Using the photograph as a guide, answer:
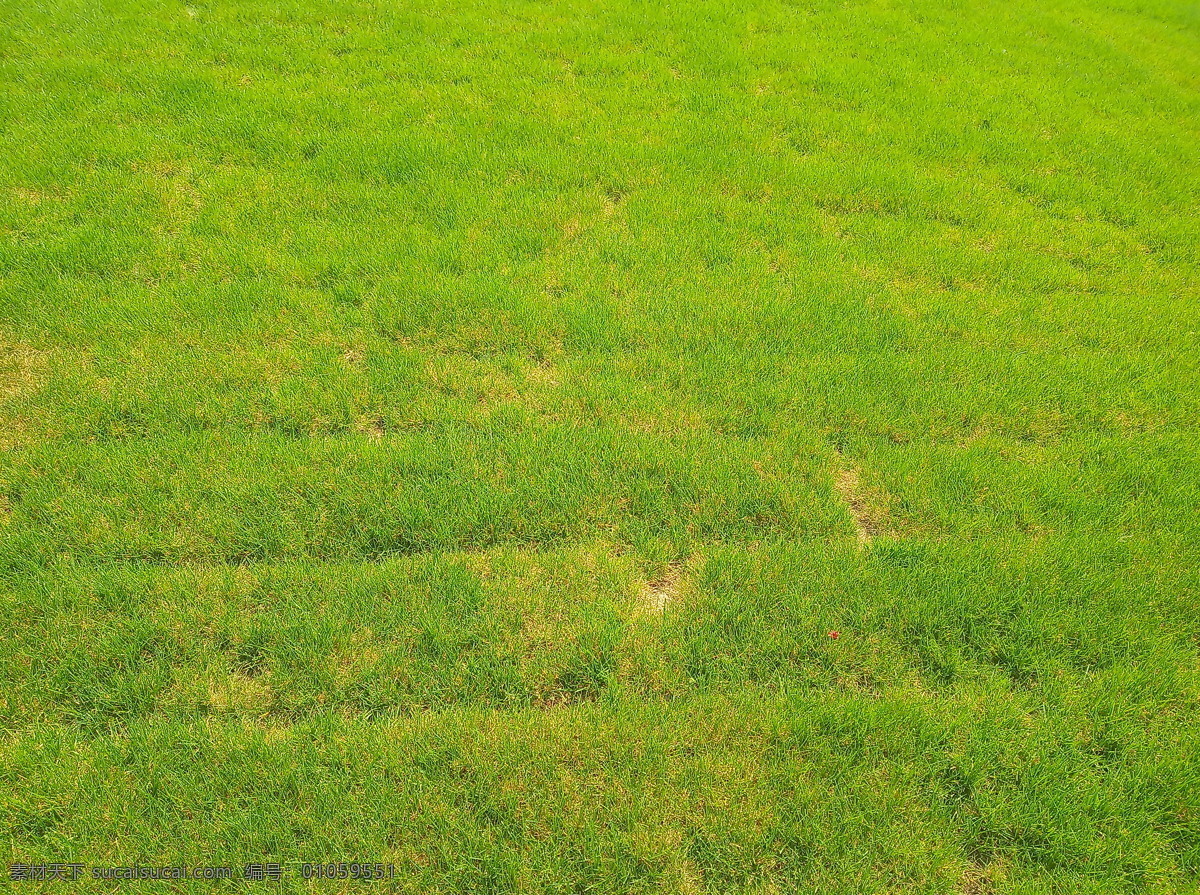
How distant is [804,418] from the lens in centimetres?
490

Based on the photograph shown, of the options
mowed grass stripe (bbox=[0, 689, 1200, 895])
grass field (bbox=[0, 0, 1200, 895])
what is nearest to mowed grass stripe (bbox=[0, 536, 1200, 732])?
grass field (bbox=[0, 0, 1200, 895])

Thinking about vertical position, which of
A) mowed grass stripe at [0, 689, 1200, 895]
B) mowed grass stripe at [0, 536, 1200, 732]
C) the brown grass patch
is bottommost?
mowed grass stripe at [0, 689, 1200, 895]

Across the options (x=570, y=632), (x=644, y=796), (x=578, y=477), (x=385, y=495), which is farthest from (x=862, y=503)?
(x=385, y=495)

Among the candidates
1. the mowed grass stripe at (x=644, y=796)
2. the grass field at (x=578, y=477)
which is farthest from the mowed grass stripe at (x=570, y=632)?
the mowed grass stripe at (x=644, y=796)

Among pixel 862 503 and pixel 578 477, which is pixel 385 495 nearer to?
pixel 578 477

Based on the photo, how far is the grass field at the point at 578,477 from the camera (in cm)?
304

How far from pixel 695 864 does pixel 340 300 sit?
4360mm

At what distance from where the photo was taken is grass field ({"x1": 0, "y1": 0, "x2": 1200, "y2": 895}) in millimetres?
3045

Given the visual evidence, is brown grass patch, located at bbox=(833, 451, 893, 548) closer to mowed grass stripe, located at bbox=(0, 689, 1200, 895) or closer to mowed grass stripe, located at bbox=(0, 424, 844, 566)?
mowed grass stripe, located at bbox=(0, 424, 844, 566)

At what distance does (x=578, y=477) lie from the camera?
4.39m

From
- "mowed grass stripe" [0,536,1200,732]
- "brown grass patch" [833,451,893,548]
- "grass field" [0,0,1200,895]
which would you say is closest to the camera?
"grass field" [0,0,1200,895]

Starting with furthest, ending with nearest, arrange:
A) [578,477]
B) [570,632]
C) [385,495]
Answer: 1. [578,477]
2. [385,495]
3. [570,632]

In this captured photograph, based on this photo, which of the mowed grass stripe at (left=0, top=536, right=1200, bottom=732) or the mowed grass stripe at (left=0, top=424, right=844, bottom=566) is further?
the mowed grass stripe at (left=0, top=424, right=844, bottom=566)

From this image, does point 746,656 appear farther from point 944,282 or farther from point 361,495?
point 944,282
